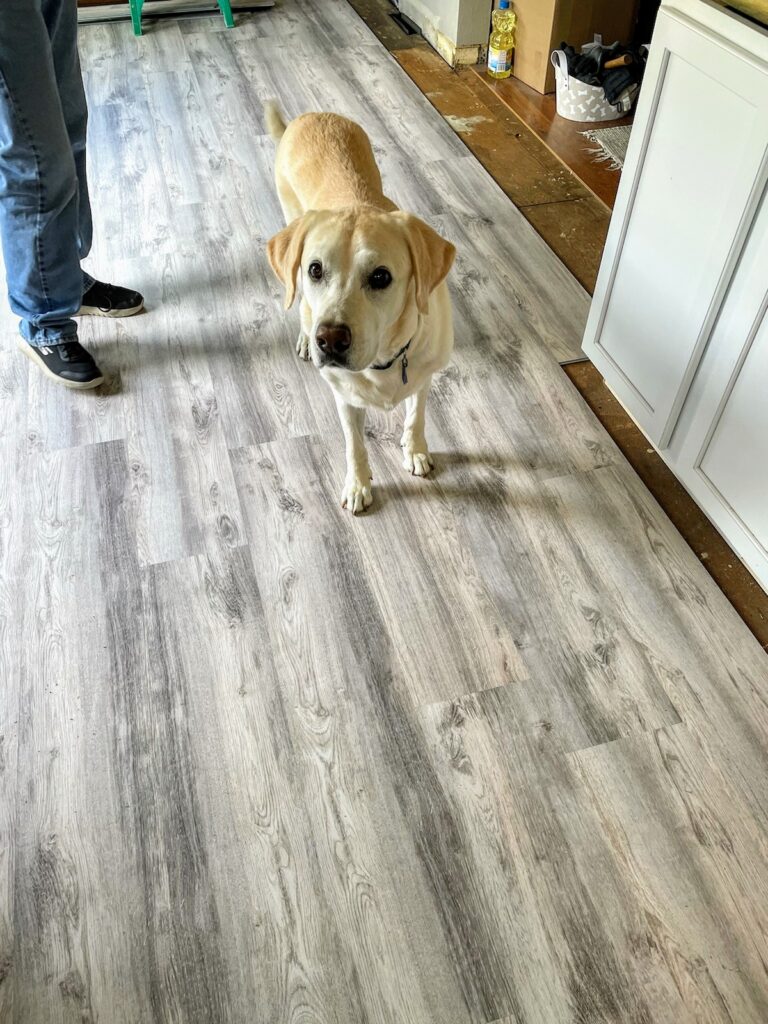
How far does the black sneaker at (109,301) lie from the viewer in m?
2.26

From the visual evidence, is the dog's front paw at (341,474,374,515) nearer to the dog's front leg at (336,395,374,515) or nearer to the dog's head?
the dog's front leg at (336,395,374,515)

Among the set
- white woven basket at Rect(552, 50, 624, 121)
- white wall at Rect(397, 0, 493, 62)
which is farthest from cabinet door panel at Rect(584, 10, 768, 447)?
white wall at Rect(397, 0, 493, 62)

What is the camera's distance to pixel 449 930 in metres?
1.15

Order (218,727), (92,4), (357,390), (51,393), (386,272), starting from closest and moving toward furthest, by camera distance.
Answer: (386,272) < (218,727) < (357,390) < (51,393) < (92,4)

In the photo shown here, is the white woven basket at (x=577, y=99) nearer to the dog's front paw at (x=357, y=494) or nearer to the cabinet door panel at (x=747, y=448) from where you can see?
the cabinet door panel at (x=747, y=448)

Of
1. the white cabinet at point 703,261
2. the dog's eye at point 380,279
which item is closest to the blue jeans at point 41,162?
the dog's eye at point 380,279

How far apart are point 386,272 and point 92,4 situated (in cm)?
434

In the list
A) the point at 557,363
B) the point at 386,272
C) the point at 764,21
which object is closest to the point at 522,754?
the point at 386,272

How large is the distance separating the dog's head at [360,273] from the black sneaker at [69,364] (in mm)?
914

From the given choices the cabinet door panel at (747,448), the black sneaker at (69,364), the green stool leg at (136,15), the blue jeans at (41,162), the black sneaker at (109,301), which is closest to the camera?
the cabinet door panel at (747,448)

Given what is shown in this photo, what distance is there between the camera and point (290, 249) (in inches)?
54.4

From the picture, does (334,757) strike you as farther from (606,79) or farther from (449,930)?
(606,79)

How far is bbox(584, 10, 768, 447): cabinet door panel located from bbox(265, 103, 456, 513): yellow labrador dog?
503 millimetres

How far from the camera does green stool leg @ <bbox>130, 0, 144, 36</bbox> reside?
12.9 ft
